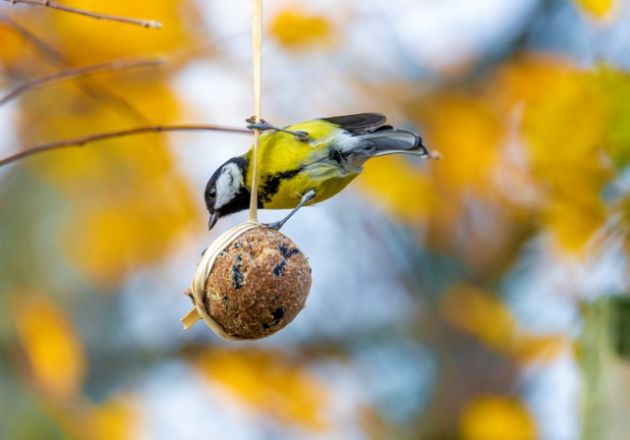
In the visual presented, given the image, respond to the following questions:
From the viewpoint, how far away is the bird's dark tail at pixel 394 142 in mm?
2352

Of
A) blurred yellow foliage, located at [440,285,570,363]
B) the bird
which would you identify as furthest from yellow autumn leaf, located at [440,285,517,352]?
the bird

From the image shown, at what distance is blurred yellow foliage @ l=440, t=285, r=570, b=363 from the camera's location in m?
4.36

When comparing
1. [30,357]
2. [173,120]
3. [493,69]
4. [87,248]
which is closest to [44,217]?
[87,248]

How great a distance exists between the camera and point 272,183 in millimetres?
2498

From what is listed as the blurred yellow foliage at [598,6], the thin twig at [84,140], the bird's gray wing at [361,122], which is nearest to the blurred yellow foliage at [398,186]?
the bird's gray wing at [361,122]

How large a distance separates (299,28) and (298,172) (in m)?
1.90

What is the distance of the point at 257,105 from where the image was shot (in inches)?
77.1

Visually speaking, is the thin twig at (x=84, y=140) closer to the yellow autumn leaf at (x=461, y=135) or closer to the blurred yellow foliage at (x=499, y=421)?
the yellow autumn leaf at (x=461, y=135)

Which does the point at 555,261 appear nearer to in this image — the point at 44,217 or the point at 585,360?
the point at 585,360

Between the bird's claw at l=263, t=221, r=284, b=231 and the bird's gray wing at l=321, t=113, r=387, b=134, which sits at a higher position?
the bird's gray wing at l=321, t=113, r=387, b=134

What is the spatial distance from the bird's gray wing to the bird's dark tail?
3 centimetres

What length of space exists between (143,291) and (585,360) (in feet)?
14.5

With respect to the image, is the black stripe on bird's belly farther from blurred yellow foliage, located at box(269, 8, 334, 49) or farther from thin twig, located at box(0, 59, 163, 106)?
blurred yellow foliage, located at box(269, 8, 334, 49)

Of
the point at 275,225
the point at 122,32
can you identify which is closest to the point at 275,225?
the point at 275,225
